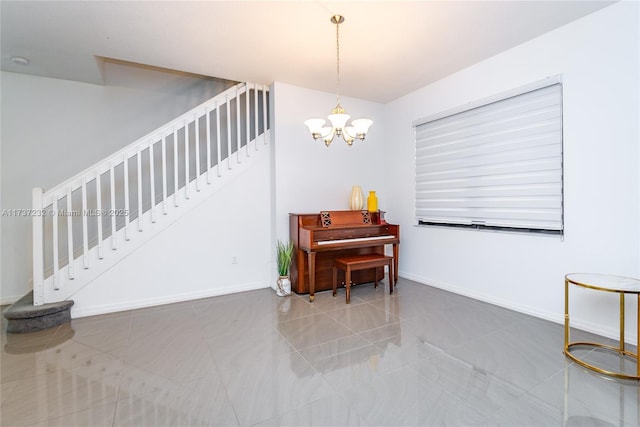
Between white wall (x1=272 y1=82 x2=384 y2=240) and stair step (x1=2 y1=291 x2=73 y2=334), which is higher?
white wall (x1=272 y1=82 x2=384 y2=240)

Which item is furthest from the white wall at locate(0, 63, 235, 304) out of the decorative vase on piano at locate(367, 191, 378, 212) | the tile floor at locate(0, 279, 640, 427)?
the decorative vase on piano at locate(367, 191, 378, 212)

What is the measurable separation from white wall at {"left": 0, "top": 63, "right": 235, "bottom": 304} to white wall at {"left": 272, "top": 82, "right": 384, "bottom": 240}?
78.0 inches

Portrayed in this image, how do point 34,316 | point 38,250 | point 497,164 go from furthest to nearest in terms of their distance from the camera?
1. point 497,164
2. point 38,250
3. point 34,316

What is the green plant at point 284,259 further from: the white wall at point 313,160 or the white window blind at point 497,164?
the white window blind at point 497,164

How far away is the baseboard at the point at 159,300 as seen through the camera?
3.18 m

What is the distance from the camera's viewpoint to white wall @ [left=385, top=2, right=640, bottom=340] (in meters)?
2.42

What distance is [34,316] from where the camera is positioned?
2.80 meters

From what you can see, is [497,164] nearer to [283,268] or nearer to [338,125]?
[338,125]

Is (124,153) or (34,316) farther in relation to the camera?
(124,153)

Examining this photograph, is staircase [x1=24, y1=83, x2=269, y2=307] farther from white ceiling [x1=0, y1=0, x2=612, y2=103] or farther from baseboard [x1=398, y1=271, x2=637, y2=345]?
baseboard [x1=398, y1=271, x2=637, y2=345]

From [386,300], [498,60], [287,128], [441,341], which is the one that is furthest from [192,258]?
[498,60]

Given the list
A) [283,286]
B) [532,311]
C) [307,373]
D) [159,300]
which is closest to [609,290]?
[532,311]

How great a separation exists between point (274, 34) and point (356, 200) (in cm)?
232

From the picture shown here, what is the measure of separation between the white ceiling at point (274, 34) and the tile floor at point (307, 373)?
Result: 111 inches
